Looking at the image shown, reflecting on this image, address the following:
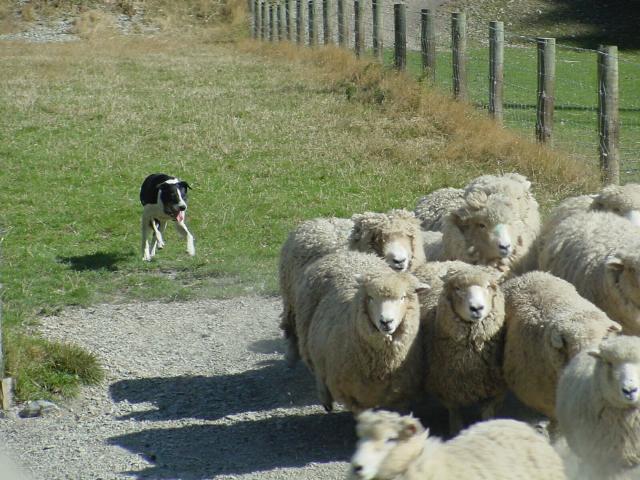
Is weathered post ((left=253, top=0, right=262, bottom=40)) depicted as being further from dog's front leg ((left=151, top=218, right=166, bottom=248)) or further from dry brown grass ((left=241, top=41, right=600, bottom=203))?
dog's front leg ((left=151, top=218, right=166, bottom=248))

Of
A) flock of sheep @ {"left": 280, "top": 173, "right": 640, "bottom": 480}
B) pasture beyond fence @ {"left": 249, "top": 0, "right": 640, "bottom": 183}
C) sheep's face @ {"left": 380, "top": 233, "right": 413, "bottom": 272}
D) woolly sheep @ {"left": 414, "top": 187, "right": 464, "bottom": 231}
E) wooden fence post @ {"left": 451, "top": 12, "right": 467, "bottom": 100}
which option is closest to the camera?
flock of sheep @ {"left": 280, "top": 173, "right": 640, "bottom": 480}

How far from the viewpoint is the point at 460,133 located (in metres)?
13.5

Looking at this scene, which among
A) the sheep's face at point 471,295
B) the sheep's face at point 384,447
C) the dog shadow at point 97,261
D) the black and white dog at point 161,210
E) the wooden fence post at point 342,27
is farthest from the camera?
the wooden fence post at point 342,27

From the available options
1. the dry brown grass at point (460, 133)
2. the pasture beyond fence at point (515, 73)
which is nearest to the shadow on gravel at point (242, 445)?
the dry brown grass at point (460, 133)

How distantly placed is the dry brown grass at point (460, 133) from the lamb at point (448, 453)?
21.4 feet

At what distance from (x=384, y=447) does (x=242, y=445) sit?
214 centimetres

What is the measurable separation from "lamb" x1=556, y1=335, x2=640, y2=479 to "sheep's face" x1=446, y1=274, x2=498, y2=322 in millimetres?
755

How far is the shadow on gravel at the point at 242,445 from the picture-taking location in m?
5.77

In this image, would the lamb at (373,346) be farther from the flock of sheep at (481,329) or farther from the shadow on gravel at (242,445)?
the shadow on gravel at (242,445)

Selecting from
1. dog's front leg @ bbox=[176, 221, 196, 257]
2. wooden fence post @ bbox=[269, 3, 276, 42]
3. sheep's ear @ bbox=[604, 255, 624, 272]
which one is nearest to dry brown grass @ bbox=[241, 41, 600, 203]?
dog's front leg @ bbox=[176, 221, 196, 257]

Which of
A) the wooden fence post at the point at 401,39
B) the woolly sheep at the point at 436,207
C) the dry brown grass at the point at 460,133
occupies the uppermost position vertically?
the wooden fence post at the point at 401,39

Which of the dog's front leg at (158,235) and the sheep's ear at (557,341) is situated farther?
the dog's front leg at (158,235)

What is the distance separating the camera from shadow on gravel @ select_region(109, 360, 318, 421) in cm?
664

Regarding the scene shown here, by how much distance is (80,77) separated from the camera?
21703 mm
